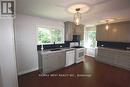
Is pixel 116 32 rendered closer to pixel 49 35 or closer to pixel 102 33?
pixel 102 33

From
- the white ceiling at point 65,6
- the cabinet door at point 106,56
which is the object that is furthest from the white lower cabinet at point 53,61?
the cabinet door at point 106,56

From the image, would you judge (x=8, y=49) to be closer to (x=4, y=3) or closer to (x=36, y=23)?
(x=4, y=3)

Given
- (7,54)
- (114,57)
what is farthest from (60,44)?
(7,54)

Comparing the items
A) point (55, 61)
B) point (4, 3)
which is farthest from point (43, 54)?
point (4, 3)

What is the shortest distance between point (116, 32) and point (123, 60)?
1.39 metres

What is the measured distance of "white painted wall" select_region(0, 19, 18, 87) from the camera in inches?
44.4

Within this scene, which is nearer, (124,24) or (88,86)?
(88,86)

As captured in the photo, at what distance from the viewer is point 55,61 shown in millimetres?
3393

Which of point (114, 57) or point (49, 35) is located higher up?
point (49, 35)

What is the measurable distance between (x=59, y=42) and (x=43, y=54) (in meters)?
1.48

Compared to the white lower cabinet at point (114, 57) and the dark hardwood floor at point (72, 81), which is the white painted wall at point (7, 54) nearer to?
the dark hardwood floor at point (72, 81)

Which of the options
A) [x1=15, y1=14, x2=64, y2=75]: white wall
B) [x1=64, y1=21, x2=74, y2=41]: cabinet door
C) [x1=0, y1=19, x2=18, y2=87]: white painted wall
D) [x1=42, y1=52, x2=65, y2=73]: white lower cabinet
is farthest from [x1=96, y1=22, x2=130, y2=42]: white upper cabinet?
[x1=0, y1=19, x2=18, y2=87]: white painted wall

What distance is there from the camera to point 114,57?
404 centimetres

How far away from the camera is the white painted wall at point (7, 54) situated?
3.70ft
